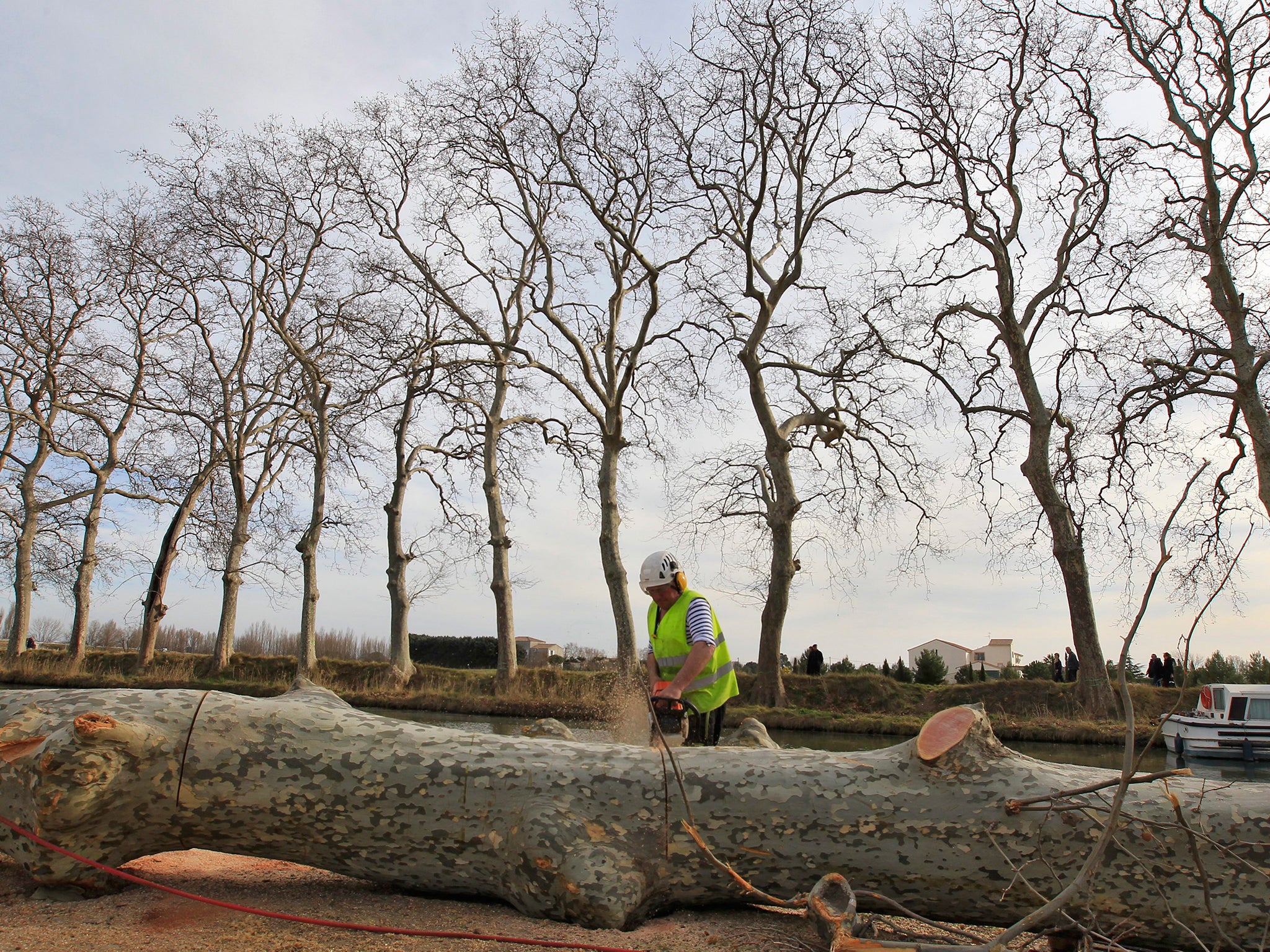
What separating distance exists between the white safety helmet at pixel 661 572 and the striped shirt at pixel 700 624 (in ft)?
0.55

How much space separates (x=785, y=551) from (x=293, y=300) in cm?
1626

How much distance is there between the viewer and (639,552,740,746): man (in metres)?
4.70

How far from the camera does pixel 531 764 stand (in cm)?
376

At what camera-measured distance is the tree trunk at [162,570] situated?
24125 mm

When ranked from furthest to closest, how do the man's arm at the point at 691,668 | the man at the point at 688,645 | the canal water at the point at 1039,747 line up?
1. the canal water at the point at 1039,747
2. the man at the point at 688,645
3. the man's arm at the point at 691,668

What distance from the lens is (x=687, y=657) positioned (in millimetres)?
4688

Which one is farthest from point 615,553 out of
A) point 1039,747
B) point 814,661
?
point 1039,747

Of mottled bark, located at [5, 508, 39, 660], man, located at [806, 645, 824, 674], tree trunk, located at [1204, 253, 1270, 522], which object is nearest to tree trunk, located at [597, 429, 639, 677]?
man, located at [806, 645, 824, 674]

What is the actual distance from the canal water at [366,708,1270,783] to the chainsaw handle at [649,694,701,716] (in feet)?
21.6

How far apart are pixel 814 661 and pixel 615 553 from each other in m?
6.77

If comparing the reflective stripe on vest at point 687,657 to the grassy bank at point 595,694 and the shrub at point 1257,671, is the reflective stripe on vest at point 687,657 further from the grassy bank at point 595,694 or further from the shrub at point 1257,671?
the shrub at point 1257,671

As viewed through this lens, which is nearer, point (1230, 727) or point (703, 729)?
point (703, 729)

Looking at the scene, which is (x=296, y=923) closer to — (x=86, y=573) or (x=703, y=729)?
(x=703, y=729)

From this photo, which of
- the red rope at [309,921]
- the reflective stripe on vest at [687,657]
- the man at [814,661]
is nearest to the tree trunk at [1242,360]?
the man at [814,661]
